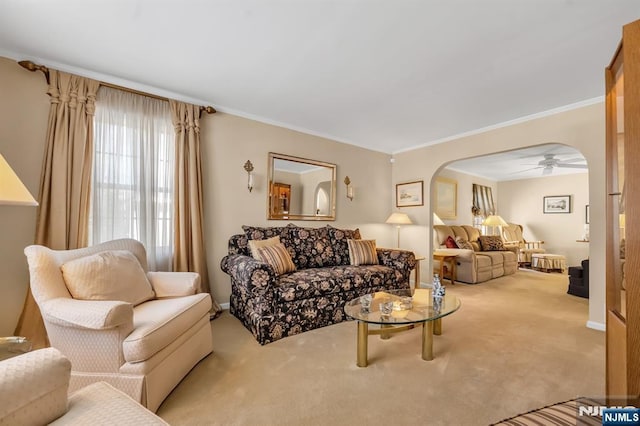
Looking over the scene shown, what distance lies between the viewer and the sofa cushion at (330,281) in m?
2.48

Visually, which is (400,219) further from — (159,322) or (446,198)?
(159,322)

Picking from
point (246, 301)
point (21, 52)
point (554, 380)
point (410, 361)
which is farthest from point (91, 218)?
point (554, 380)

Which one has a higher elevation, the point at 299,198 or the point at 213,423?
the point at 299,198

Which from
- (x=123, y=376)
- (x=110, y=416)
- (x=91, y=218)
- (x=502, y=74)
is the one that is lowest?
(x=123, y=376)

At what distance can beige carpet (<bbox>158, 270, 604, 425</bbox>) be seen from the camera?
1486 millimetres

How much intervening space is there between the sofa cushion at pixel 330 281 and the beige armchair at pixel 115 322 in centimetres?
73

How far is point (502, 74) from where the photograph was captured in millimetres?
2410

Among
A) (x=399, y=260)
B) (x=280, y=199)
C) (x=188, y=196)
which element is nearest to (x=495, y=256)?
(x=399, y=260)

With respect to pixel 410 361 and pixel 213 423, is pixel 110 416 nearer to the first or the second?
pixel 213 423

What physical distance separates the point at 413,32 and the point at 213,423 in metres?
2.70

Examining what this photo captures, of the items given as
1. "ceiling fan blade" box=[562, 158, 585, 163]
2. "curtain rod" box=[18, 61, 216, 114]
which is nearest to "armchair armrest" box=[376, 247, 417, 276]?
"curtain rod" box=[18, 61, 216, 114]

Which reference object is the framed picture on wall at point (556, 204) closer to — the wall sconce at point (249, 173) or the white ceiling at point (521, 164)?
the white ceiling at point (521, 164)

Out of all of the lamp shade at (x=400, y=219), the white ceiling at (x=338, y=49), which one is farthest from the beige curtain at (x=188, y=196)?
the lamp shade at (x=400, y=219)

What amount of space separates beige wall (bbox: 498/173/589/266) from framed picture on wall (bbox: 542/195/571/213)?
8 centimetres
